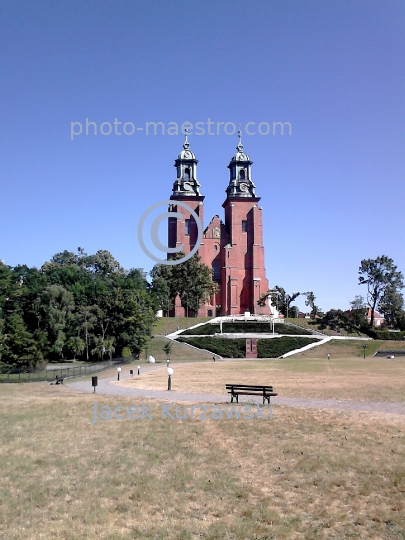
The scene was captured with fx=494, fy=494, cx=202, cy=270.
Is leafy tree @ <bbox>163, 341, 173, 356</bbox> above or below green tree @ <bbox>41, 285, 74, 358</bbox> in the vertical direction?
below

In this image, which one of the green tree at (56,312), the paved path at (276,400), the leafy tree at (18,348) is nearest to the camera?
the paved path at (276,400)

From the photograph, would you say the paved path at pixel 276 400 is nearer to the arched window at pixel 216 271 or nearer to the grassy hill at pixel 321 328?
the grassy hill at pixel 321 328

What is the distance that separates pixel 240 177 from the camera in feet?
301

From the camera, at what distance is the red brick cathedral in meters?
85.5

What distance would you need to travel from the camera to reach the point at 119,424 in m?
15.9

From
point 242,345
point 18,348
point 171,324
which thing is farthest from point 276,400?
point 171,324

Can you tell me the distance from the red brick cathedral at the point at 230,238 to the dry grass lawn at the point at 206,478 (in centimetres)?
6829

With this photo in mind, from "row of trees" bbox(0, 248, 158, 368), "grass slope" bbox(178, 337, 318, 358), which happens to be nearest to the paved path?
"row of trees" bbox(0, 248, 158, 368)

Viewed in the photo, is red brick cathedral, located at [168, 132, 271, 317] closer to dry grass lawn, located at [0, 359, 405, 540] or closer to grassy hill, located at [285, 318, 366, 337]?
grassy hill, located at [285, 318, 366, 337]

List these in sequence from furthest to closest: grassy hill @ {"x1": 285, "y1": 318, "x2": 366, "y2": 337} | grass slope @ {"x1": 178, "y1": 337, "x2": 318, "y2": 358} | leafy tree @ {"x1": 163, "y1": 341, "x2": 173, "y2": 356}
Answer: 1. grassy hill @ {"x1": 285, "y1": 318, "x2": 366, "y2": 337}
2. grass slope @ {"x1": 178, "y1": 337, "x2": 318, "y2": 358}
3. leafy tree @ {"x1": 163, "y1": 341, "x2": 173, "y2": 356}

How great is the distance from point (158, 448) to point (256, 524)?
4992mm

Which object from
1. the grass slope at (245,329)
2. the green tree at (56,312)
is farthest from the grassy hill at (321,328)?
the green tree at (56,312)

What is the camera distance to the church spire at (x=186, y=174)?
89250 mm

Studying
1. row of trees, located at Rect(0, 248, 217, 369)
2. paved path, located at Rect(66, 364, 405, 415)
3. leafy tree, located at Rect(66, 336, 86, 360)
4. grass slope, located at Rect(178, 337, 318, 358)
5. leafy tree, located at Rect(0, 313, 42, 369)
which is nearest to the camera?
paved path, located at Rect(66, 364, 405, 415)
